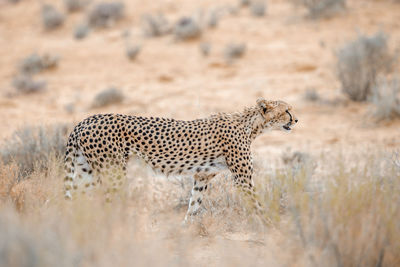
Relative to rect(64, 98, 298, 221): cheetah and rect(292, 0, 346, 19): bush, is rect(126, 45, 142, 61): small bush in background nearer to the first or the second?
rect(292, 0, 346, 19): bush

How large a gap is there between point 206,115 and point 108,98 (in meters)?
2.35

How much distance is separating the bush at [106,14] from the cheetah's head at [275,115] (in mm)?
12426

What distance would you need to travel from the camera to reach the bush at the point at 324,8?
492 inches

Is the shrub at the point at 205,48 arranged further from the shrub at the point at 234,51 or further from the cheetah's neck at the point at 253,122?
the cheetah's neck at the point at 253,122

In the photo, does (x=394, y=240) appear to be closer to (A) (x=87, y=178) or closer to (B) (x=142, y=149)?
(B) (x=142, y=149)

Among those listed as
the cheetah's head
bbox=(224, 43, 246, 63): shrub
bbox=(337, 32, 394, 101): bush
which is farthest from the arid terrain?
the cheetah's head

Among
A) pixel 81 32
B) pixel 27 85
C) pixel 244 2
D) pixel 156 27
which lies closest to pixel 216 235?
pixel 27 85

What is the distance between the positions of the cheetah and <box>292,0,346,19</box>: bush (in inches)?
366

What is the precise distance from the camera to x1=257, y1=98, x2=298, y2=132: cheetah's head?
13.4 feet

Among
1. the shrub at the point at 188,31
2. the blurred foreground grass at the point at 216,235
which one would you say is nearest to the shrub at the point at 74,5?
the shrub at the point at 188,31

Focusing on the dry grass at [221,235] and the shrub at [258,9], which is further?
the shrub at [258,9]

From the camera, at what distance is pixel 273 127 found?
414 centimetres

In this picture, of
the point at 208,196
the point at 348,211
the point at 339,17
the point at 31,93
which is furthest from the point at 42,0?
the point at 348,211

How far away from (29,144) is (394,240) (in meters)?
4.07
